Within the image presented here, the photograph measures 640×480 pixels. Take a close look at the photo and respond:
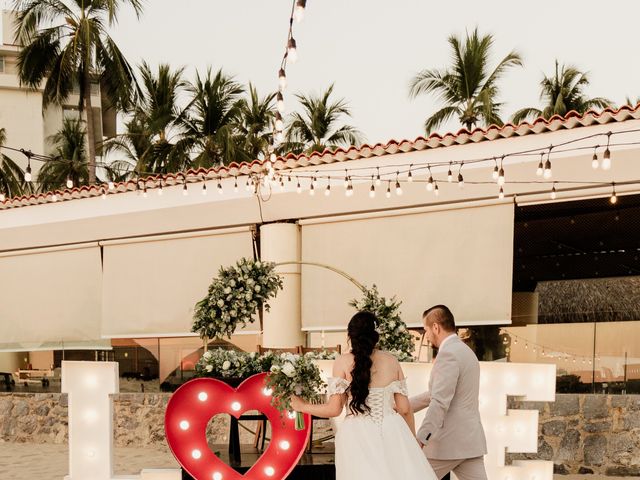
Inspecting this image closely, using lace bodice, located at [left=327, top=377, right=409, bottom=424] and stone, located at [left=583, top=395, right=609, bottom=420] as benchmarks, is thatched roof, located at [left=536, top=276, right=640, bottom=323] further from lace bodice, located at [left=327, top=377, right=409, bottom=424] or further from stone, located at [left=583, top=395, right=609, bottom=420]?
lace bodice, located at [left=327, top=377, right=409, bottom=424]

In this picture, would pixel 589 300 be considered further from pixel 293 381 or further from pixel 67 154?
pixel 67 154

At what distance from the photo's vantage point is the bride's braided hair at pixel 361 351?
5590 mm

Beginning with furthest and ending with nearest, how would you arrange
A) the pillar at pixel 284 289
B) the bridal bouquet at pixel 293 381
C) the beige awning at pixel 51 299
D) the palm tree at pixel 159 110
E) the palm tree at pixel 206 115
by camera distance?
the palm tree at pixel 159 110 < the palm tree at pixel 206 115 < the beige awning at pixel 51 299 < the pillar at pixel 284 289 < the bridal bouquet at pixel 293 381

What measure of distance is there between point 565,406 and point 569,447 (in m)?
0.53

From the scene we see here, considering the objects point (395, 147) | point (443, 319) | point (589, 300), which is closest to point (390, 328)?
point (443, 319)

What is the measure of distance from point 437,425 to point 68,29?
21247 mm

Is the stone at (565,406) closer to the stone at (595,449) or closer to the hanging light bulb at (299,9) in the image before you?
the stone at (595,449)

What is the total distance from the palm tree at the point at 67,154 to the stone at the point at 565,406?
25774mm

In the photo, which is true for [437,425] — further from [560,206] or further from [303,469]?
[560,206]

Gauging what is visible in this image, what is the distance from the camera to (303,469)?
7496 mm

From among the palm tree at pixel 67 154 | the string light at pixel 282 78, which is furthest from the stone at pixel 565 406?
the palm tree at pixel 67 154

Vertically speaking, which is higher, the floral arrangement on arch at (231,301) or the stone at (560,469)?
the floral arrangement on arch at (231,301)

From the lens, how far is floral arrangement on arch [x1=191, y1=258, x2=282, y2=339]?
829 centimetres

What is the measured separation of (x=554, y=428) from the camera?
11414 mm
